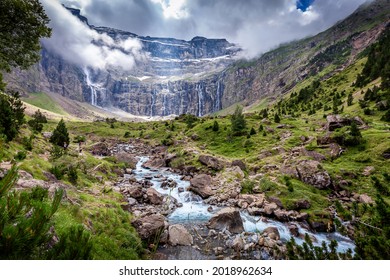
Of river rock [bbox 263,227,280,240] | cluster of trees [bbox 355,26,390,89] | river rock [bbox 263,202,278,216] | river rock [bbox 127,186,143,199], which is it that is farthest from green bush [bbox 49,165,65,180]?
cluster of trees [bbox 355,26,390,89]

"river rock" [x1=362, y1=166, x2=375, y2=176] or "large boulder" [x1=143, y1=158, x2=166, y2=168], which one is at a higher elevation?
"large boulder" [x1=143, y1=158, x2=166, y2=168]

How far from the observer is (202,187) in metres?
26.5

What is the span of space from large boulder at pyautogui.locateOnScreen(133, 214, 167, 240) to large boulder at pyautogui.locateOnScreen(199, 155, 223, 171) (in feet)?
61.5

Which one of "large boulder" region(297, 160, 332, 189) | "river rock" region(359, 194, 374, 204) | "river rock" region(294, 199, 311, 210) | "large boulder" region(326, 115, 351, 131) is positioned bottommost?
"river rock" region(294, 199, 311, 210)

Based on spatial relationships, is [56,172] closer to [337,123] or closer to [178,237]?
[178,237]

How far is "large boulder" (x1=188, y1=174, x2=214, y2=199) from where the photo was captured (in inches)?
999

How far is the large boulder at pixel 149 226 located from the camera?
1388 cm

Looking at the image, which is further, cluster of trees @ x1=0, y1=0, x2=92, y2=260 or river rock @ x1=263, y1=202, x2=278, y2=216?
river rock @ x1=263, y1=202, x2=278, y2=216

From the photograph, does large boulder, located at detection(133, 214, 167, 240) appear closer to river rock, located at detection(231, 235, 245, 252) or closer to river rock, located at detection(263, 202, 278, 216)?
river rock, located at detection(231, 235, 245, 252)

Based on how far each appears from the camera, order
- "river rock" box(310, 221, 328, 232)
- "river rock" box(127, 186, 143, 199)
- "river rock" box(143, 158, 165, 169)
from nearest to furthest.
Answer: "river rock" box(310, 221, 328, 232) < "river rock" box(127, 186, 143, 199) < "river rock" box(143, 158, 165, 169)

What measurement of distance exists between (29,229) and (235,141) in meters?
45.7

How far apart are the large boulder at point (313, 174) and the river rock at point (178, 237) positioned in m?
16.4

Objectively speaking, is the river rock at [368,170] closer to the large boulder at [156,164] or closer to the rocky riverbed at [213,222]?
the rocky riverbed at [213,222]

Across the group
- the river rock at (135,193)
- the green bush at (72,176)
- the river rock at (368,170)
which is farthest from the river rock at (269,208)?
the green bush at (72,176)
